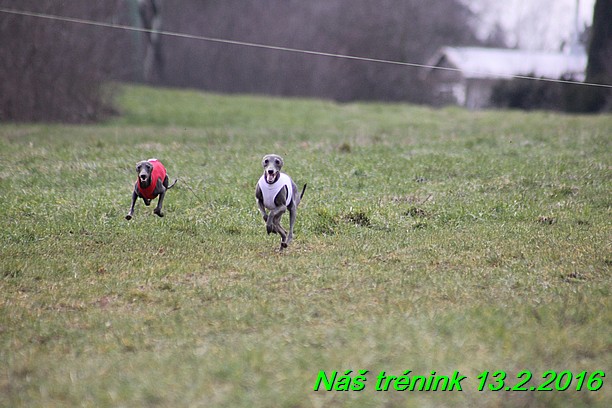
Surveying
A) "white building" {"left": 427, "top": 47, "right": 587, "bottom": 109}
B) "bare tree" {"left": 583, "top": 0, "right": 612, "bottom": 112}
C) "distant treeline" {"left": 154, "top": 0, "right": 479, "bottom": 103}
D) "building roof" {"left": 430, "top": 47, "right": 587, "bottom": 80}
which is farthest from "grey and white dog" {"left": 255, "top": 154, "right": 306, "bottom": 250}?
"building roof" {"left": 430, "top": 47, "right": 587, "bottom": 80}

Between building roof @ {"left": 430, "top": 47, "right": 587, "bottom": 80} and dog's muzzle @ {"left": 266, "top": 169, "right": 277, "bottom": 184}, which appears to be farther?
building roof @ {"left": 430, "top": 47, "right": 587, "bottom": 80}

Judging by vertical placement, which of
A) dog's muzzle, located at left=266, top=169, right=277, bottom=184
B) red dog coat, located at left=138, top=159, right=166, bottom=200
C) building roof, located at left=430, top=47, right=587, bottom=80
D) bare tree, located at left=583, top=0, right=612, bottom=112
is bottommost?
red dog coat, located at left=138, top=159, right=166, bottom=200

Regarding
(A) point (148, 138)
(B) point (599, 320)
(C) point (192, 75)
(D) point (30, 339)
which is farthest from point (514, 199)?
(C) point (192, 75)

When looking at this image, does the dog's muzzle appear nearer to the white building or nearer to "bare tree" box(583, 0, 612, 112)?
"bare tree" box(583, 0, 612, 112)

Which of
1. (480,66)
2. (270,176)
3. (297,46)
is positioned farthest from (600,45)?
(270,176)

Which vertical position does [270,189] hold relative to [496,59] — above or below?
below

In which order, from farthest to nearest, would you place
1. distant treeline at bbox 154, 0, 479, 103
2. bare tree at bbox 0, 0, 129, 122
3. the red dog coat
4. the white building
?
the white building
distant treeline at bbox 154, 0, 479, 103
bare tree at bbox 0, 0, 129, 122
the red dog coat

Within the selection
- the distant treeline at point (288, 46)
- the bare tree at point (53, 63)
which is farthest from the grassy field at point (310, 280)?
the distant treeline at point (288, 46)

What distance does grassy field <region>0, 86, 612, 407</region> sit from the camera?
5.77m

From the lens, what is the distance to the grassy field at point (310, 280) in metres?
5.77

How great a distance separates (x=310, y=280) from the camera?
27.5 feet

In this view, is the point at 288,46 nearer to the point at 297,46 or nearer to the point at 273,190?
the point at 297,46

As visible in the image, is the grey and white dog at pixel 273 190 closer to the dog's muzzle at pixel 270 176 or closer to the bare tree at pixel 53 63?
the dog's muzzle at pixel 270 176

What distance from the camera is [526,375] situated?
5648 mm
